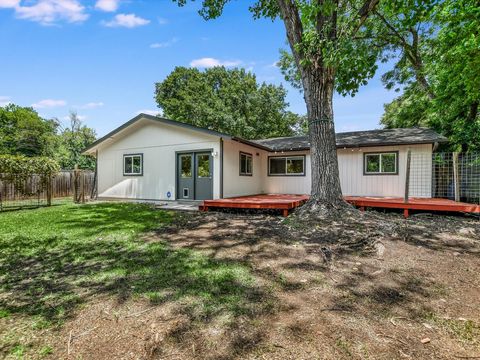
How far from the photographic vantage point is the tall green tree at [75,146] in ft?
71.9

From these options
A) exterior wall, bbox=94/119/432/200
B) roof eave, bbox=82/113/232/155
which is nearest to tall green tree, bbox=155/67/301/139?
exterior wall, bbox=94/119/432/200

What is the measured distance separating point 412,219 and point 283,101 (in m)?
22.6

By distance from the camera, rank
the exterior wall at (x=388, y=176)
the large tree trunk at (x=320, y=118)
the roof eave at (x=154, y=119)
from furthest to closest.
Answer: the exterior wall at (x=388, y=176) → the roof eave at (x=154, y=119) → the large tree trunk at (x=320, y=118)

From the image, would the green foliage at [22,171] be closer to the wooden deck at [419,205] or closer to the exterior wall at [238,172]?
the exterior wall at [238,172]

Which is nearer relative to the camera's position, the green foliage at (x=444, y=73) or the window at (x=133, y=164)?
the green foliage at (x=444, y=73)

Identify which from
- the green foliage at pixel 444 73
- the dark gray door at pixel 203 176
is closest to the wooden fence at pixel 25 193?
the dark gray door at pixel 203 176

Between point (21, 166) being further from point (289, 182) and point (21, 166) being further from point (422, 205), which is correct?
point (422, 205)

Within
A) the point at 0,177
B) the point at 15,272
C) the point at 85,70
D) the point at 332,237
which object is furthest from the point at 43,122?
the point at 332,237

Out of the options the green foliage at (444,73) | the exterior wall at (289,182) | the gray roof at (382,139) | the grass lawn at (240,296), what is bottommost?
the grass lawn at (240,296)

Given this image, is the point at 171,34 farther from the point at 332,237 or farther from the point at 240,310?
the point at 240,310

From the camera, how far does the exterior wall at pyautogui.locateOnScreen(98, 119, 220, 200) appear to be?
1037 cm

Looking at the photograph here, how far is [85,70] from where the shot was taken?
47.9 ft

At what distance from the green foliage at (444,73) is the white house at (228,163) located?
5.63 feet

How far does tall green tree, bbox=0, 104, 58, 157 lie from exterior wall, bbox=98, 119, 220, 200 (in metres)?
21.8
